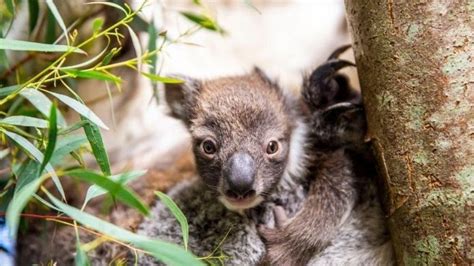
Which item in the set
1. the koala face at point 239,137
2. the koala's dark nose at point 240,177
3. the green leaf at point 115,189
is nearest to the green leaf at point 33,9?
the koala face at point 239,137

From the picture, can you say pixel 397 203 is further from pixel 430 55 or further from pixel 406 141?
pixel 430 55

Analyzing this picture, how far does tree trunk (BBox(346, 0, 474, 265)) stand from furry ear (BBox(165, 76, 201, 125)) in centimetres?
87

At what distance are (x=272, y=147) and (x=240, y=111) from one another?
17cm

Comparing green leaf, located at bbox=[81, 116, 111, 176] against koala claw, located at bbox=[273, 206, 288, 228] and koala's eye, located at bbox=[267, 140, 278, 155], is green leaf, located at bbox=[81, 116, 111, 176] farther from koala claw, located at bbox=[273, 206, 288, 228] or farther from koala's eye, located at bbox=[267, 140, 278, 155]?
koala claw, located at bbox=[273, 206, 288, 228]

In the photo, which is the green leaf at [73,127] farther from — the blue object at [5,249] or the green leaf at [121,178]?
the blue object at [5,249]

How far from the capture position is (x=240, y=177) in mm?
2039

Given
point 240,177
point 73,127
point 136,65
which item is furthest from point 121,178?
point 136,65

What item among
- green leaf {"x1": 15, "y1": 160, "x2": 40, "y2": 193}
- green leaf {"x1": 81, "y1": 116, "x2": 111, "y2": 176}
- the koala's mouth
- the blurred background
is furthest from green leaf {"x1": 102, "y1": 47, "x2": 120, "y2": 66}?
the koala's mouth

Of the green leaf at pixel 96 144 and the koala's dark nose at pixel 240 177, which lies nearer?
the green leaf at pixel 96 144

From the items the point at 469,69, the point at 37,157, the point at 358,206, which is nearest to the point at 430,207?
the point at 469,69

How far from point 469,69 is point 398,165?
12.5 inches

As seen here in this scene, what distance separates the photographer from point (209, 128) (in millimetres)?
2320

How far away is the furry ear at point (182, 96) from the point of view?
2541 millimetres

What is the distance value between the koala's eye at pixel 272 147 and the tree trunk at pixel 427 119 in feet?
1.62
